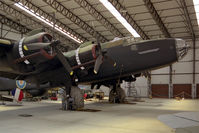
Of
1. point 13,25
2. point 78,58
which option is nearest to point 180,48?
point 78,58

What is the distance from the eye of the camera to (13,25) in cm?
3097

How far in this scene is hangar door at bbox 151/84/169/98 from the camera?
3603 cm

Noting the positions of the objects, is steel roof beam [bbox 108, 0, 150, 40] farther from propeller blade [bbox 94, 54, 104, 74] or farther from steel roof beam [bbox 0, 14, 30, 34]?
steel roof beam [bbox 0, 14, 30, 34]

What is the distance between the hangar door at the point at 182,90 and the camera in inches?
1355

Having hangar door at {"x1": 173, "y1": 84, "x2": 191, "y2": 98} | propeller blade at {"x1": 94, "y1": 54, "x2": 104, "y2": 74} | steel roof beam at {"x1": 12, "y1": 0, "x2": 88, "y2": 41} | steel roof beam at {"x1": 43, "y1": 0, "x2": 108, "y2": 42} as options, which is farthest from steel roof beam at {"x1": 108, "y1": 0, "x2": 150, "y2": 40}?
propeller blade at {"x1": 94, "y1": 54, "x2": 104, "y2": 74}

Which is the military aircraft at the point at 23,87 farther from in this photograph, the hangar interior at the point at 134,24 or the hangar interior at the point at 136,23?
the hangar interior at the point at 136,23

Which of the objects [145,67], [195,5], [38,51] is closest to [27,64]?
[38,51]

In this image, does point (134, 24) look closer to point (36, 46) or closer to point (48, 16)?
point (48, 16)

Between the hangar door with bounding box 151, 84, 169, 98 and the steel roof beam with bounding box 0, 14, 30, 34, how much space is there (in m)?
23.7

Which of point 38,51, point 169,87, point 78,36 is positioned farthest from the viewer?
point 169,87

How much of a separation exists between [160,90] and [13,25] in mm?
26252

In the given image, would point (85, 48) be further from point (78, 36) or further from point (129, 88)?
point (129, 88)

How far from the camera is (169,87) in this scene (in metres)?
35.7

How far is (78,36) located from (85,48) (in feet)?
71.2
